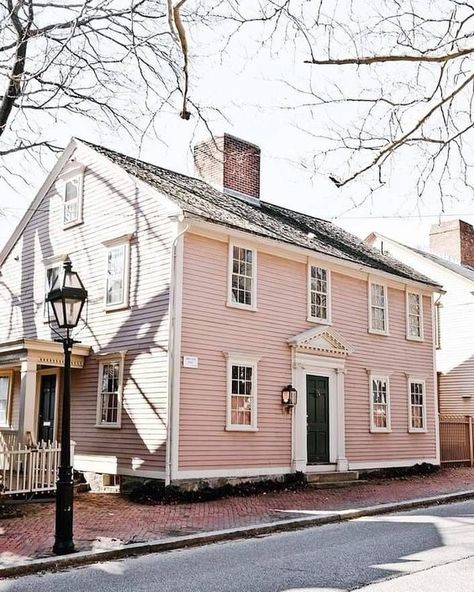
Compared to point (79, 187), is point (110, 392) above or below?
below

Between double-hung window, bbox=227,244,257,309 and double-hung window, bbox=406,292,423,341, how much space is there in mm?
6642

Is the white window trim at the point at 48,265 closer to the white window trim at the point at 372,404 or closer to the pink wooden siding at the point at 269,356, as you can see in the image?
the pink wooden siding at the point at 269,356

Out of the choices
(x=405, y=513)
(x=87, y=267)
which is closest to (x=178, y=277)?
(x=87, y=267)

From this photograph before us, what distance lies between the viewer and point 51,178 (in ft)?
63.9

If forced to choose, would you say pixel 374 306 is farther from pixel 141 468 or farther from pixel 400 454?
pixel 141 468

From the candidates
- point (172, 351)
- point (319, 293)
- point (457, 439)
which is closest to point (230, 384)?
point (172, 351)

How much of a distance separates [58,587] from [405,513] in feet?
24.6

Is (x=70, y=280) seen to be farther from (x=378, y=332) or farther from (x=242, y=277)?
(x=378, y=332)

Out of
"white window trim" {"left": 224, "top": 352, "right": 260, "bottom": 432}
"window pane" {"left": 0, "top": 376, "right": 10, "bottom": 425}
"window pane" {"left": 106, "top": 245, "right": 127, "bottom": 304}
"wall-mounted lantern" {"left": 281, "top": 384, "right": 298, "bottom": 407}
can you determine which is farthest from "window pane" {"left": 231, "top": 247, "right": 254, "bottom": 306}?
"window pane" {"left": 0, "top": 376, "right": 10, "bottom": 425}

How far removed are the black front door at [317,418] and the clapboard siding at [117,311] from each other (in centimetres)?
441

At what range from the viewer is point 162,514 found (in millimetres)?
12094

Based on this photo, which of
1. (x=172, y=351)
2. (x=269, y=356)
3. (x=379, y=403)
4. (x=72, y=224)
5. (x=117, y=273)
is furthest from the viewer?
(x=379, y=403)

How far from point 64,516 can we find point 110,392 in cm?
692

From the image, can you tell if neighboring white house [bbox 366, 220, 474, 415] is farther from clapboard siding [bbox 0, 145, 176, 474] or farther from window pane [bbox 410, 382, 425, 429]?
clapboard siding [bbox 0, 145, 176, 474]
